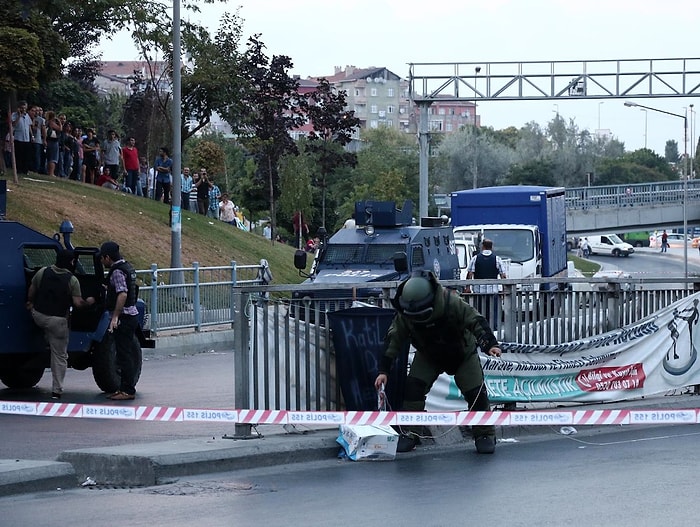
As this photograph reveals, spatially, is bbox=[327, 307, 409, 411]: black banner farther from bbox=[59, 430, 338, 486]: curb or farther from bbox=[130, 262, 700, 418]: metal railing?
bbox=[59, 430, 338, 486]: curb

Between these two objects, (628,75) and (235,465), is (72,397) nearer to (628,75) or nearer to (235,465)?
(235,465)

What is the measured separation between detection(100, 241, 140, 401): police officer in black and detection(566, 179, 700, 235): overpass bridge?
47884mm

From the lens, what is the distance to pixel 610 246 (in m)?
97.6

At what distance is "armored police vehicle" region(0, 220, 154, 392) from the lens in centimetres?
1466

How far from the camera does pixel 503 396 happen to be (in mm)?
12188

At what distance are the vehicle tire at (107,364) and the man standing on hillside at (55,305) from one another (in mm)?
493

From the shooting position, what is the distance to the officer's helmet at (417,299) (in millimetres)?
9797

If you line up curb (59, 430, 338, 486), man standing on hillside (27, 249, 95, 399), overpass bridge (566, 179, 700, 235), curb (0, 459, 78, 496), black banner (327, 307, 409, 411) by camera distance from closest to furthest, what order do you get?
curb (0, 459, 78, 496), curb (59, 430, 338, 486), black banner (327, 307, 409, 411), man standing on hillside (27, 249, 95, 399), overpass bridge (566, 179, 700, 235)

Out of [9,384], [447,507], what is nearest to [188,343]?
[9,384]

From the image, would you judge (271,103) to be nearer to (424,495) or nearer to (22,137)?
(22,137)

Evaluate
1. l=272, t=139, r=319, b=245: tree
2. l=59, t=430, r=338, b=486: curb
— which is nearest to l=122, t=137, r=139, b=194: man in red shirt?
l=272, t=139, r=319, b=245: tree

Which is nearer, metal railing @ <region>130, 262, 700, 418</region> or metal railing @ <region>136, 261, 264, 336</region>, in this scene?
metal railing @ <region>130, 262, 700, 418</region>

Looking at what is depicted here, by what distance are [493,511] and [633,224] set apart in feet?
188

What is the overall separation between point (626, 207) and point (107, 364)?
51.3 meters
